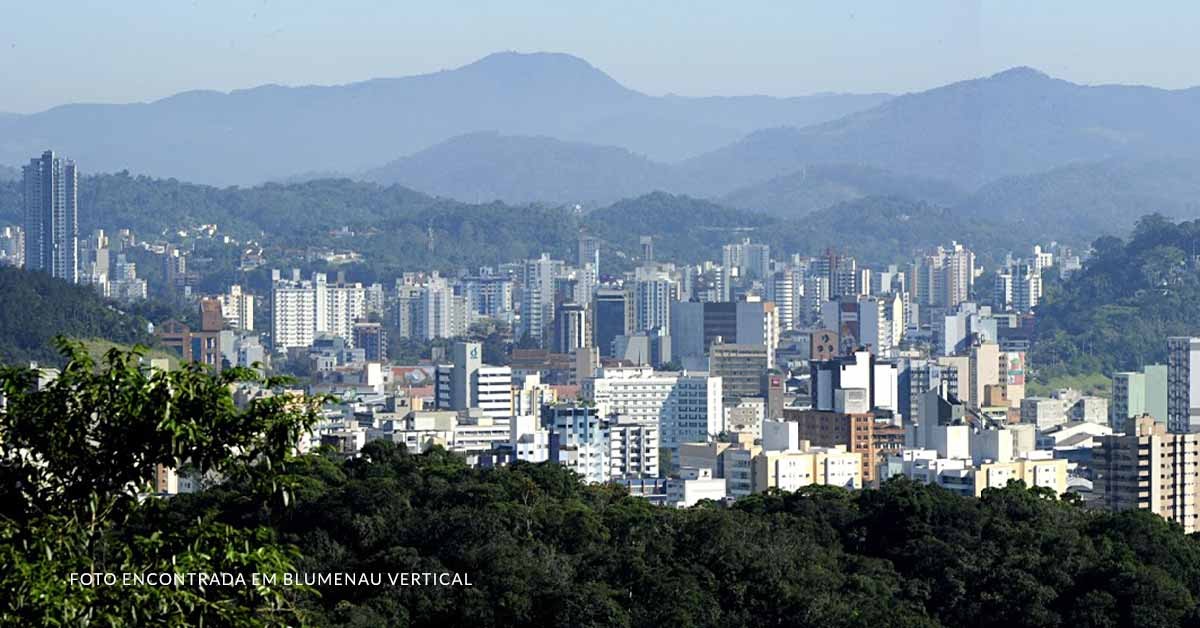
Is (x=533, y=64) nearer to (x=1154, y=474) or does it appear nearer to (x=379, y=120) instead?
(x=379, y=120)

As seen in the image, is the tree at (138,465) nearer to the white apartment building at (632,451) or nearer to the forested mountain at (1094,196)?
the white apartment building at (632,451)

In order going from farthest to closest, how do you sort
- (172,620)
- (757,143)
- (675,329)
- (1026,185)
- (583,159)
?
(757,143) < (583,159) < (1026,185) < (675,329) < (172,620)

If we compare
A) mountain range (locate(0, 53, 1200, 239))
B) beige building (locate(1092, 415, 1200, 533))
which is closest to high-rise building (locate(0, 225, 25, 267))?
mountain range (locate(0, 53, 1200, 239))

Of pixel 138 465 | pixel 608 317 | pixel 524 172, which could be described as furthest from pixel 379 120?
pixel 138 465

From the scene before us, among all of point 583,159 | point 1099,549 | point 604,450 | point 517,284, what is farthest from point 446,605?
point 583,159

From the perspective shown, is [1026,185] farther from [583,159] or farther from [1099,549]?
[1099,549]

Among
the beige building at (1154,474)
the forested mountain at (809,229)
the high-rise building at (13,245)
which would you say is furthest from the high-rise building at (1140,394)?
the forested mountain at (809,229)
